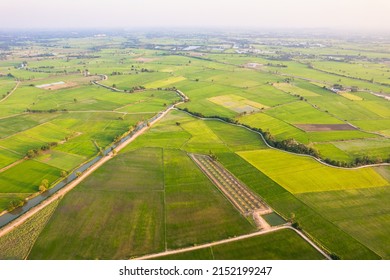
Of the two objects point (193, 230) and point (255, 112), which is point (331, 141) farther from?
point (193, 230)


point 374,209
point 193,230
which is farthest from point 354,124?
point 193,230

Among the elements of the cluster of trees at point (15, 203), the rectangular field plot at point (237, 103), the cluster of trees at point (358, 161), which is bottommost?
the cluster of trees at point (15, 203)

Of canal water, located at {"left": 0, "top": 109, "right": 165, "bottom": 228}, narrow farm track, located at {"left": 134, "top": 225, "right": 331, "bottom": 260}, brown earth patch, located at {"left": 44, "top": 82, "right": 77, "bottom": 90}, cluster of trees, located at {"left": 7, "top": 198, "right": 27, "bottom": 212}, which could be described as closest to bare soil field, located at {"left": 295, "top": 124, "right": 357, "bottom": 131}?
narrow farm track, located at {"left": 134, "top": 225, "right": 331, "bottom": 260}

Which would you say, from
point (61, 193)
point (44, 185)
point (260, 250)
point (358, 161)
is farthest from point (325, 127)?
point (44, 185)

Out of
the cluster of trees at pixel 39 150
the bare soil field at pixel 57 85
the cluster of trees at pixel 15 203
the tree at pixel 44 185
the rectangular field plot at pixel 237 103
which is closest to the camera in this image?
the cluster of trees at pixel 15 203

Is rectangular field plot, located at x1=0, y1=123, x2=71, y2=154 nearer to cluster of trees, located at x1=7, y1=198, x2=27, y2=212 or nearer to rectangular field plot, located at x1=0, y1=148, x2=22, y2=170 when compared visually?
rectangular field plot, located at x1=0, y1=148, x2=22, y2=170

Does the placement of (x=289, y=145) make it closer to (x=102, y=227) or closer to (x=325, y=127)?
(x=325, y=127)

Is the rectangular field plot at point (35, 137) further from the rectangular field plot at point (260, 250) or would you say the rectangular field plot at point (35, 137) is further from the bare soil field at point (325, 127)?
the bare soil field at point (325, 127)

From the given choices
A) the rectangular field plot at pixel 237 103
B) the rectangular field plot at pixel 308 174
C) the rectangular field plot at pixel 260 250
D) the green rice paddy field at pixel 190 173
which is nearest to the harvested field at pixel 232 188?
the green rice paddy field at pixel 190 173
